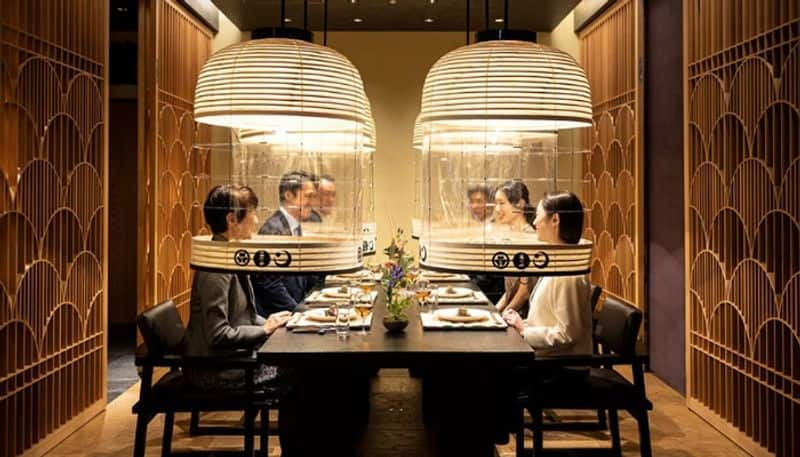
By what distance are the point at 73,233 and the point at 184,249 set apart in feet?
6.55

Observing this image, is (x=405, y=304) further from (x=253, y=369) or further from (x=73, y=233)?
(x=73, y=233)

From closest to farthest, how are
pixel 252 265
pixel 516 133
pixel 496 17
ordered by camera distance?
pixel 252 265 → pixel 516 133 → pixel 496 17

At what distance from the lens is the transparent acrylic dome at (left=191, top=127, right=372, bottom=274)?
7.59 ft

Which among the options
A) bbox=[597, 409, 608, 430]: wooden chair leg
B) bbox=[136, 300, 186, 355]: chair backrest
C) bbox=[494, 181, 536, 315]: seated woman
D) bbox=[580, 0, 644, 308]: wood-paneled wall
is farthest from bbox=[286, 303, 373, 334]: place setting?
bbox=[580, 0, 644, 308]: wood-paneled wall

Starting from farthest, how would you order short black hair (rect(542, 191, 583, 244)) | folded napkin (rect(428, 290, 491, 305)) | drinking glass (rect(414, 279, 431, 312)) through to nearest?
folded napkin (rect(428, 290, 491, 305))
drinking glass (rect(414, 279, 431, 312))
short black hair (rect(542, 191, 583, 244))

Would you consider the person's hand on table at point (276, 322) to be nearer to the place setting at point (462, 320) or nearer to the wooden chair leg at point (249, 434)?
the wooden chair leg at point (249, 434)

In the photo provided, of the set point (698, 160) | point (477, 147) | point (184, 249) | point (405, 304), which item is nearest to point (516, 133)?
point (477, 147)

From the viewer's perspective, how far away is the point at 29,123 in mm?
3682

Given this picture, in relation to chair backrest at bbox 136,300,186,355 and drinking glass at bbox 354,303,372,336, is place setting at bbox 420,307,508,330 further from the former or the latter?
chair backrest at bbox 136,300,186,355

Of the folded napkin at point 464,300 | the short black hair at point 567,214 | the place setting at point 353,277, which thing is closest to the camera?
the short black hair at point 567,214

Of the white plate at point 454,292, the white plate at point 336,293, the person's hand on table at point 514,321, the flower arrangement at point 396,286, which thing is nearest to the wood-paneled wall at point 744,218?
the person's hand on table at point 514,321

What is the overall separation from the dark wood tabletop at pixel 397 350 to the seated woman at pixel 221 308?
0.69ft

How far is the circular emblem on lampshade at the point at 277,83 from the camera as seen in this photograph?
2.28m

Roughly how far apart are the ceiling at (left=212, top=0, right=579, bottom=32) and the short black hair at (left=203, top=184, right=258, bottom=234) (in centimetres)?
332
